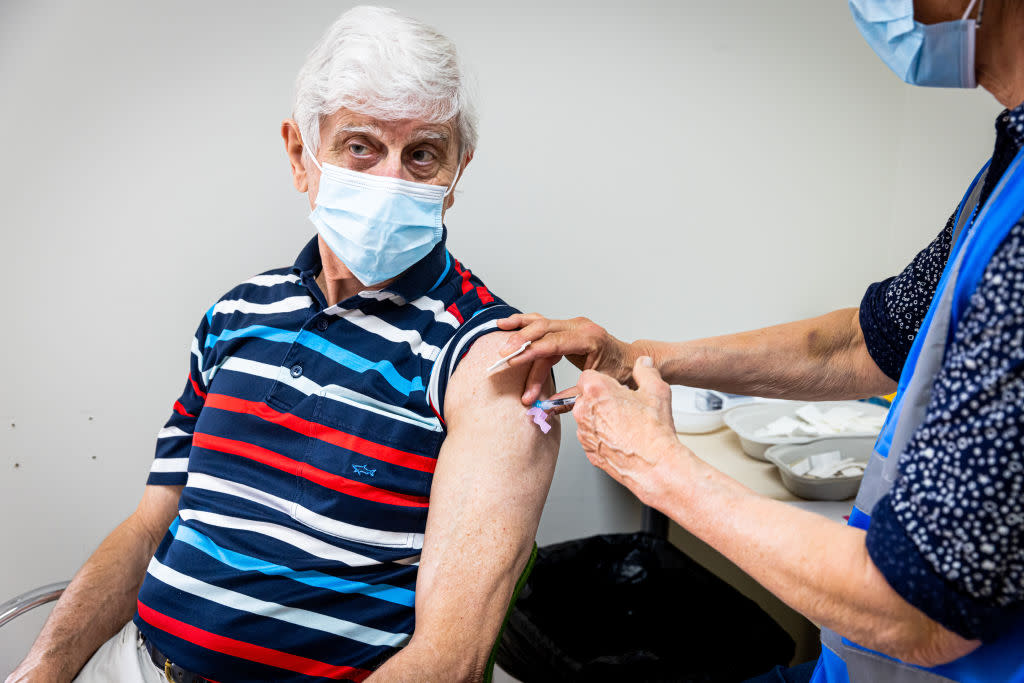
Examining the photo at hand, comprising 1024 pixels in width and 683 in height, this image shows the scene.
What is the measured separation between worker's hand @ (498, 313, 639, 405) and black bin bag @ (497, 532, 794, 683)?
734 mm

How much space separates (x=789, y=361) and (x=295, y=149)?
1077mm

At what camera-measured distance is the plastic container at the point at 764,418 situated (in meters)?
1.93

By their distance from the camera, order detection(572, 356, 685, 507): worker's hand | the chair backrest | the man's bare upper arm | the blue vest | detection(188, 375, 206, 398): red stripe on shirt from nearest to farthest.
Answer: the blue vest < detection(572, 356, 685, 507): worker's hand < the man's bare upper arm < the chair backrest < detection(188, 375, 206, 398): red stripe on shirt

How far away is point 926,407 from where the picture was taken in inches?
32.5

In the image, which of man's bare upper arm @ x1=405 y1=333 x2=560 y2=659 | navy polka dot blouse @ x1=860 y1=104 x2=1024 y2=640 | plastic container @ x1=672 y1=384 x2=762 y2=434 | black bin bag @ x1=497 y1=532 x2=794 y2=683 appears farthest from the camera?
plastic container @ x1=672 y1=384 x2=762 y2=434

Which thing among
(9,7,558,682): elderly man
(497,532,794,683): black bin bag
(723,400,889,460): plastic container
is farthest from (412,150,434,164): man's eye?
(723,400,889,460): plastic container

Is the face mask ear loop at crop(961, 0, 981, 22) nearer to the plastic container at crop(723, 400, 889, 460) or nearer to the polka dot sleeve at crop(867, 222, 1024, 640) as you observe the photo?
the polka dot sleeve at crop(867, 222, 1024, 640)

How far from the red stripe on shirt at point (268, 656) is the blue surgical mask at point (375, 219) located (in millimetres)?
661

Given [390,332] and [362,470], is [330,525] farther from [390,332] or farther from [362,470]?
[390,332]

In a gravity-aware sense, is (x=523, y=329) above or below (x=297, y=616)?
above

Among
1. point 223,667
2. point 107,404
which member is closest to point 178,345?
point 107,404

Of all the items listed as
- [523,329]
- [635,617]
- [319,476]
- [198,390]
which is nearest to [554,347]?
[523,329]

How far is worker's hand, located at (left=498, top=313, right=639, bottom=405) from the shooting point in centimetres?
120

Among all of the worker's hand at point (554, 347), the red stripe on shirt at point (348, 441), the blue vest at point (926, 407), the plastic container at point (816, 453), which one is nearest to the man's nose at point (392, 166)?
the worker's hand at point (554, 347)
